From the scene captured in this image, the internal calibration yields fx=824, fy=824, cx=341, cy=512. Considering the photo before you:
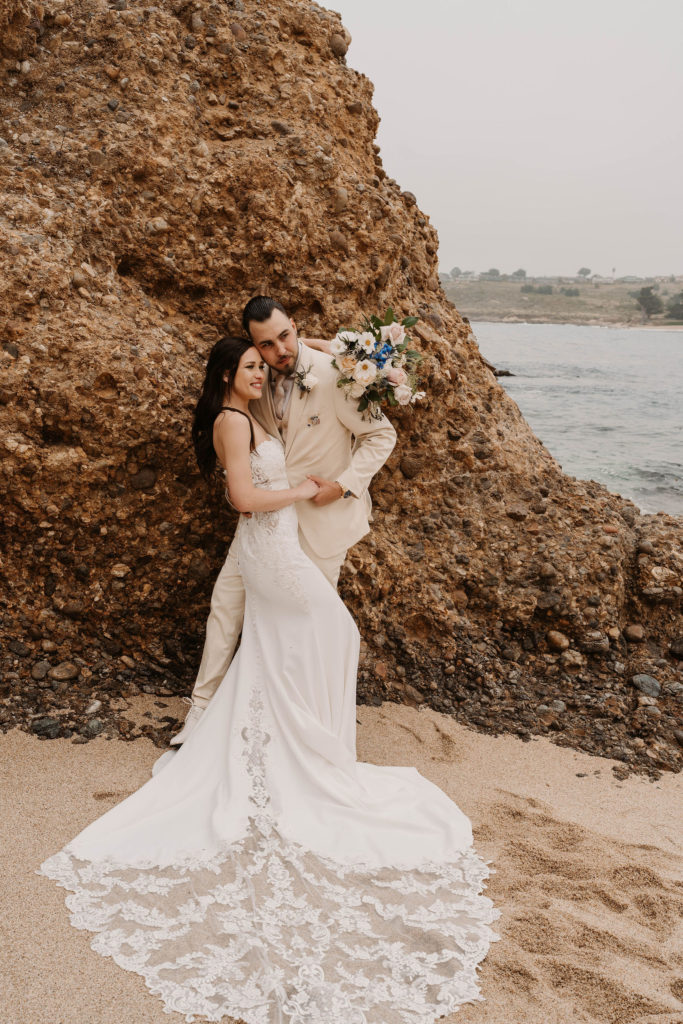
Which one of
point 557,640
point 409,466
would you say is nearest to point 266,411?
point 409,466

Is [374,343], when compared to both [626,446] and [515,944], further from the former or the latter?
[626,446]

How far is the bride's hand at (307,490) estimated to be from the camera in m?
4.97

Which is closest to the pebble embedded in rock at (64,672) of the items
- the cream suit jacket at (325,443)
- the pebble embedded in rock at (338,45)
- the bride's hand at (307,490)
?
the cream suit jacket at (325,443)

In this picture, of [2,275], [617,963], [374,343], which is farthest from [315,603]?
[2,275]

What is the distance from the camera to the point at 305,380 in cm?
508

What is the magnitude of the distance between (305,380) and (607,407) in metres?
27.9

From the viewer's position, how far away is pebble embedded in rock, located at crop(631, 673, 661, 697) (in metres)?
6.33

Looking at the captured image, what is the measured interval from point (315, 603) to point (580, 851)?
2.04 meters

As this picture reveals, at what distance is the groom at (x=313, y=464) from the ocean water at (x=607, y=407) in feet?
37.8

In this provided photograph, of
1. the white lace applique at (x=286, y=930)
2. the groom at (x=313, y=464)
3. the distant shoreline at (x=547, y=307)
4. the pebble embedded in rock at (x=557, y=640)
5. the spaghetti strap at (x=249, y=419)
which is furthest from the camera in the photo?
the distant shoreline at (x=547, y=307)

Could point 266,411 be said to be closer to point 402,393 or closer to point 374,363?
point 374,363

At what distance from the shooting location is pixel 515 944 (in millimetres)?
3811

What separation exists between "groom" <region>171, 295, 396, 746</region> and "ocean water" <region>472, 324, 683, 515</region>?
11534 millimetres

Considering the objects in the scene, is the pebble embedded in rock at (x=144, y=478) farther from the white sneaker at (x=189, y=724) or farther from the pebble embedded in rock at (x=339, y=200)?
the pebble embedded in rock at (x=339, y=200)
